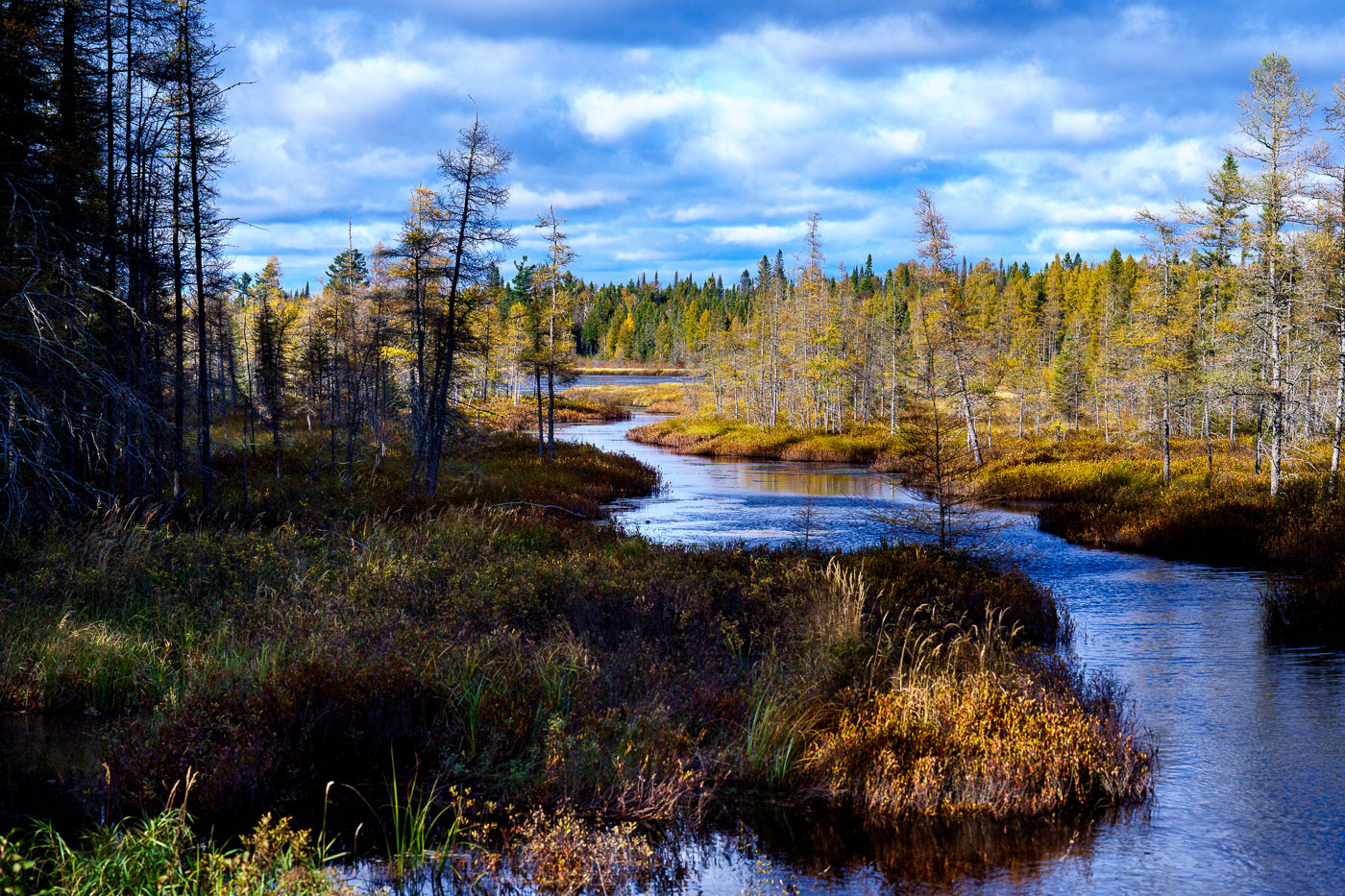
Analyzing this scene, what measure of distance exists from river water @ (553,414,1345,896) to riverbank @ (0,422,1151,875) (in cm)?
43

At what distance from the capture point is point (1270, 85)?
22828 millimetres

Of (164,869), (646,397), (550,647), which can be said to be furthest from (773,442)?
(164,869)

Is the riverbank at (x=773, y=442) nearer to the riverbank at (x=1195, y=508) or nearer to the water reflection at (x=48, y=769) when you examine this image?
the riverbank at (x=1195, y=508)

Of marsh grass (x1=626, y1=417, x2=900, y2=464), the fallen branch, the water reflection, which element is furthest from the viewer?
marsh grass (x1=626, y1=417, x2=900, y2=464)

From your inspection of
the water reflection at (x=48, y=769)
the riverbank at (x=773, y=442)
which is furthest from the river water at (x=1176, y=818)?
the riverbank at (x=773, y=442)

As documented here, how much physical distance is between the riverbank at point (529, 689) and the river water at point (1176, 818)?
43 centimetres

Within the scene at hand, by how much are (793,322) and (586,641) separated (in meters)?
54.7

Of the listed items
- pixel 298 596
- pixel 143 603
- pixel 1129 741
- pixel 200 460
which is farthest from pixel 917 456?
pixel 200 460

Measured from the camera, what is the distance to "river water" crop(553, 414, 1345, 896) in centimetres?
597

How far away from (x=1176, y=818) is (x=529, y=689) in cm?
563

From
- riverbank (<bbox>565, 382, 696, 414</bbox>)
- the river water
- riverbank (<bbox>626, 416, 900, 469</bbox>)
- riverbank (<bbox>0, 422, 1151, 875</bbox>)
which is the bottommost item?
the river water

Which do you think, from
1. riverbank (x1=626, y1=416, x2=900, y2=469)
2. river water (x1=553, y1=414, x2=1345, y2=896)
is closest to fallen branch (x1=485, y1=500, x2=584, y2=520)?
river water (x1=553, y1=414, x2=1345, y2=896)

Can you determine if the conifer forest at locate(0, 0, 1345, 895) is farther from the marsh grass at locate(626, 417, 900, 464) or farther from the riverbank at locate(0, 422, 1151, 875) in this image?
the marsh grass at locate(626, 417, 900, 464)

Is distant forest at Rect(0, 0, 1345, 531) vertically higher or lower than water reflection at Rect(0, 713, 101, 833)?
higher
